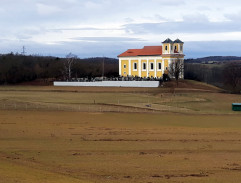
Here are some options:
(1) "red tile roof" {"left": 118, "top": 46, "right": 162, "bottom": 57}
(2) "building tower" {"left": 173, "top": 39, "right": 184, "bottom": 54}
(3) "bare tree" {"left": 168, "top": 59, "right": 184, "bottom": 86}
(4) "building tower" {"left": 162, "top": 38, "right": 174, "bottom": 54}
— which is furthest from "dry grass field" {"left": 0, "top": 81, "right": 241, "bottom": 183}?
(1) "red tile roof" {"left": 118, "top": 46, "right": 162, "bottom": 57}

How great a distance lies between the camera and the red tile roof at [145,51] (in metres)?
75.7

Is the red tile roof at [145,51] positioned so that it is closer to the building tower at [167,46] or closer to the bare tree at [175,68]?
the building tower at [167,46]

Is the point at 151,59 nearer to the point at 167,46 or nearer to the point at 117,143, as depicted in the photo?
the point at 167,46

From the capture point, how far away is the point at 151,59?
75.3 metres

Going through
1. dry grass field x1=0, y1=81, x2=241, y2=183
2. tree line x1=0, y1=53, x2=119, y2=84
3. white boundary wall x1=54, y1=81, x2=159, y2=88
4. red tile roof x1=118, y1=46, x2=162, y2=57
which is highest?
red tile roof x1=118, y1=46, x2=162, y2=57

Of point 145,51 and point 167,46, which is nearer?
point 167,46

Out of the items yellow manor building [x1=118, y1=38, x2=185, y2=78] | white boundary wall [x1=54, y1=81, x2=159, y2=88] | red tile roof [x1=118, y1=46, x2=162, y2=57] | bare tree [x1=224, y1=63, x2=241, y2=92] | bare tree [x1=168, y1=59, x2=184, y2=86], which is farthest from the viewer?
red tile roof [x1=118, y1=46, x2=162, y2=57]

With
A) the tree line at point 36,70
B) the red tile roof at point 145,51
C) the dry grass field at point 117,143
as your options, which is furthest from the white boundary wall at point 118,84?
the dry grass field at point 117,143

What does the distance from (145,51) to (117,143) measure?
56.2m

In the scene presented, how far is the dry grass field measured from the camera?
15.8 m

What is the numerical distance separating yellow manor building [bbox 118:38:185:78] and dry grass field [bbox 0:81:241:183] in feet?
112

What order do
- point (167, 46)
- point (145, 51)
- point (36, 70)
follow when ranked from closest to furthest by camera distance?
point (167, 46), point (145, 51), point (36, 70)

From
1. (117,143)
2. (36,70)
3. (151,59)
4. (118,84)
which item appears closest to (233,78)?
(151,59)

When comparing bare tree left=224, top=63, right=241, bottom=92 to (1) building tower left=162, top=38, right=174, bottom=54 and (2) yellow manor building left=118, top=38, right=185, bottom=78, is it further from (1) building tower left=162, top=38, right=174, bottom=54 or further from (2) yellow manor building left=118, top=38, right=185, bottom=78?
(1) building tower left=162, top=38, right=174, bottom=54
